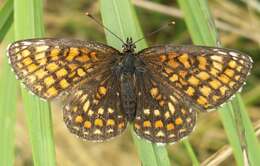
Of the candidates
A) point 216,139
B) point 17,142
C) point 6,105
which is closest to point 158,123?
point 6,105

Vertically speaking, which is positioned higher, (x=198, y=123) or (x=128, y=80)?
(x=128, y=80)

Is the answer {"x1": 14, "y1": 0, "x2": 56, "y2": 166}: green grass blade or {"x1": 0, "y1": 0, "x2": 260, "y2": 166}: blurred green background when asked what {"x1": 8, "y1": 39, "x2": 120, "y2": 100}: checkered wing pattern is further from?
{"x1": 0, "y1": 0, "x2": 260, "y2": 166}: blurred green background

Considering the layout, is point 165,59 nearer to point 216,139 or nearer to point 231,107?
point 231,107

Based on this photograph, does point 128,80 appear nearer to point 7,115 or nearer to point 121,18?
point 121,18

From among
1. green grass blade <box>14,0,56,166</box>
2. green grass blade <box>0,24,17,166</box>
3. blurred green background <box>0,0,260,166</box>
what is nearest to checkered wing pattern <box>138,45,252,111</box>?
green grass blade <box>14,0,56,166</box>

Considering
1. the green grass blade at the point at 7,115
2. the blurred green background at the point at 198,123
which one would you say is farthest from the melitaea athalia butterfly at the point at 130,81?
the blurred green background at the point at 198,123

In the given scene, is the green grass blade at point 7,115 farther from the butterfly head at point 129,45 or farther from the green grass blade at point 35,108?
the butterfly head at point 129,45

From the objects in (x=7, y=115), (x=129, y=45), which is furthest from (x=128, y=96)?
(x=7, y=115)
